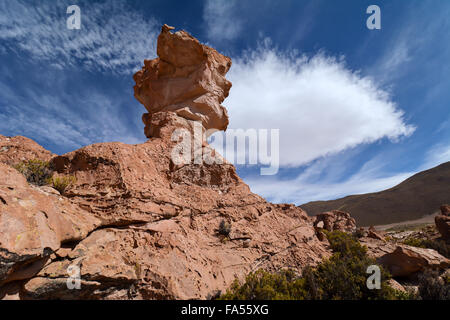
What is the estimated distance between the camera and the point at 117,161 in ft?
17.0

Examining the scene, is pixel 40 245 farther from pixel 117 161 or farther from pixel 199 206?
pixel 199 206

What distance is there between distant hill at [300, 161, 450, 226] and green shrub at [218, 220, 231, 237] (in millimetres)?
55392

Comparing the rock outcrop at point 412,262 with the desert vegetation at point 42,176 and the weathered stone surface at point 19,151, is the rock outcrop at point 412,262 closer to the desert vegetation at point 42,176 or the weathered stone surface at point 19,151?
the desert vegetation at point 42,176

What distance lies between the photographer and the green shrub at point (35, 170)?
462cm

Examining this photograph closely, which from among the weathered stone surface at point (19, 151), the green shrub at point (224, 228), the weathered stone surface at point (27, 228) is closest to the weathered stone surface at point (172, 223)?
the green shrub at point (224, 228)

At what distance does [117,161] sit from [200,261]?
329cm

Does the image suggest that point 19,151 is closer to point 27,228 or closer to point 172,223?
point 27,228

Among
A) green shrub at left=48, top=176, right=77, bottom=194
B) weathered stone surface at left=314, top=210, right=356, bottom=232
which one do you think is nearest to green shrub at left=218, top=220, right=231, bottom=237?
green shrub at left=48, top=176, right=77, bottom=194

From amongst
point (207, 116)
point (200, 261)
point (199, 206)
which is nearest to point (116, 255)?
point (200, 261)

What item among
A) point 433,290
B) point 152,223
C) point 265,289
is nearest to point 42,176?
point 152,223

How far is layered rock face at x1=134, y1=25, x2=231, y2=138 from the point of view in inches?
354

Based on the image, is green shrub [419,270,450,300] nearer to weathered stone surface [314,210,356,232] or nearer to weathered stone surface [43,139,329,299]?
weathered stone surface [43,139,329,299]

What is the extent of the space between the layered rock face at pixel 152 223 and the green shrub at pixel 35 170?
0.80ft

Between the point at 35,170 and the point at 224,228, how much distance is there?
5.10 meters
